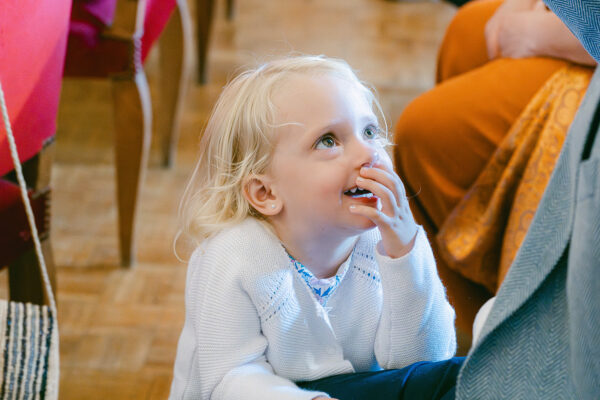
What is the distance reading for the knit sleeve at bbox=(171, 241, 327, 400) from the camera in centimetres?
78

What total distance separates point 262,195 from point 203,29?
1494 mm

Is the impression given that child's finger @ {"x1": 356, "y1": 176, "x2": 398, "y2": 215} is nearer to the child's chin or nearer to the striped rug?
the child's chin

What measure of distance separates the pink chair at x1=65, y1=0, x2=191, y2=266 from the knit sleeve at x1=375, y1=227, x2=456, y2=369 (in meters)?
0.76

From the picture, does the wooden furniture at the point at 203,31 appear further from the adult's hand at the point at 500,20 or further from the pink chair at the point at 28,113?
the pink chair at the point at 28,113

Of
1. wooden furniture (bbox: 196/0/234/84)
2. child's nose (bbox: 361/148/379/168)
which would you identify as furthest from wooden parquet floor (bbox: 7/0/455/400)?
child's nose (bbox: 361/148/379/168)

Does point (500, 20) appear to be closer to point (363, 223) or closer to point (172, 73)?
point (363, 223)

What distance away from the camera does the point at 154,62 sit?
2455mm

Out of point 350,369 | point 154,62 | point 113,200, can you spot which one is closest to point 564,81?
point 350,369

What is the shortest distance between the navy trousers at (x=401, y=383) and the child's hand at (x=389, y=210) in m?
0.12

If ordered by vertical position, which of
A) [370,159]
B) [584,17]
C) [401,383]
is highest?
[584,17]

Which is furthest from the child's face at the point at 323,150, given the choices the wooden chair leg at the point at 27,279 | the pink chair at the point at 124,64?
the pink chair at the point at 124,64

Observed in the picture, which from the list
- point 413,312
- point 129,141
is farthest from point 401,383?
point 129,141

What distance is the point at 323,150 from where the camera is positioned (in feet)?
2.55

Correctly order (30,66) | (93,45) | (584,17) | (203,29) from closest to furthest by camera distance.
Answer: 1. (584,17)
2. (30,66)
3. (93,45)
4. (203,29)
